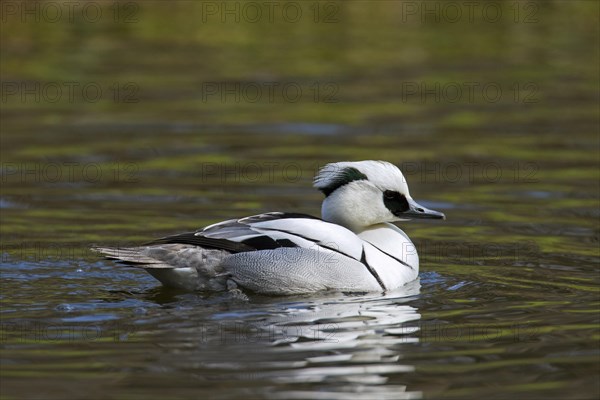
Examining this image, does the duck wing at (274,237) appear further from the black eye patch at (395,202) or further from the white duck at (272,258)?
the black eye patch at (395,202)

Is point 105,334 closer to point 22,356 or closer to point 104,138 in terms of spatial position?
point 22,356

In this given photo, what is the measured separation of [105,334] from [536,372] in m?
2.92

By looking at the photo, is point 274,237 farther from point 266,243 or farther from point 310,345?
point 310,345

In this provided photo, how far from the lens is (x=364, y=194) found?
9867 millimetres

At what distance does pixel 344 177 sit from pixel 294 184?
397cm

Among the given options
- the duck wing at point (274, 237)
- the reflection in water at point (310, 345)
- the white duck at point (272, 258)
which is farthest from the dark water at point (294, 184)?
the duck wing at point (274, 237)

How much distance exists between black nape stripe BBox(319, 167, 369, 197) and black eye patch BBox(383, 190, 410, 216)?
0.81ft

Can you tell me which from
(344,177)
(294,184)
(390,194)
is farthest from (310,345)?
(294,184)

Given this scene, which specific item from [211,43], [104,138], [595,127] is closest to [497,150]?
[595,127]

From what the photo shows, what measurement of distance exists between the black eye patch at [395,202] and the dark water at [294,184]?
68cm

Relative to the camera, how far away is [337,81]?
67.5 feet

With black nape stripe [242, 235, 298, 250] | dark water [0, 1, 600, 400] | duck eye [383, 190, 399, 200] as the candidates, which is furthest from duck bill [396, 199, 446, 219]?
black nape stripe [242, 235, 298, 250]

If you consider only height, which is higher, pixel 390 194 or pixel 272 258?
pixel 390 194

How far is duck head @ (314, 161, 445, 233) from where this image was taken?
386 inches
